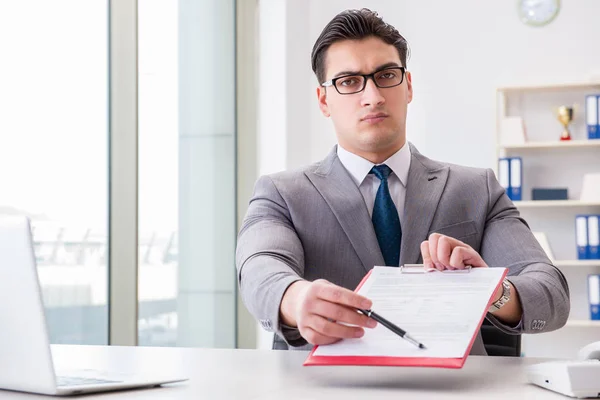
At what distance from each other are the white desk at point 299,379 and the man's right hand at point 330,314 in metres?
0.06

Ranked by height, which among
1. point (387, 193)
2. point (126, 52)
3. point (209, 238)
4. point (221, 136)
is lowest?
point (209, 238)

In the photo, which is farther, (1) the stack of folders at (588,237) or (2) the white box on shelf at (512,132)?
(2) the white box on shelf at (512,132)

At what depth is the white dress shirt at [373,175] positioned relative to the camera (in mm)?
1889

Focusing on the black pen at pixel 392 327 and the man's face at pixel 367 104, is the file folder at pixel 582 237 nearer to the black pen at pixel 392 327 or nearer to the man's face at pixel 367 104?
the man's face at pixel 367 104

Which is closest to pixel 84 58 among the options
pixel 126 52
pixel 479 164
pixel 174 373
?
pixel 126 52

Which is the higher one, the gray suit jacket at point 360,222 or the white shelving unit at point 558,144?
the white shelving unit at point 558,144

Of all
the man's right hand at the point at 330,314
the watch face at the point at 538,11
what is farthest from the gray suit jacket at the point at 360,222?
the watch face at the point at 538,11

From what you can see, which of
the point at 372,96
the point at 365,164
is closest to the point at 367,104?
the point at 372,96

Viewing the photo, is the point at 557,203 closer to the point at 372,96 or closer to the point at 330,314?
the point at 372,96

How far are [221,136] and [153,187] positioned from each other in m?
0.95

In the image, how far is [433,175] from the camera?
192 centimetres

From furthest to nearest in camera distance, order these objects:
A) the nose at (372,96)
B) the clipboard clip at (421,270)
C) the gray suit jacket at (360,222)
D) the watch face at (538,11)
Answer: the watch face at (538,11), the nose at (372,96), the gray suit jacket at (360,222), the clipboard clip at (421,270)

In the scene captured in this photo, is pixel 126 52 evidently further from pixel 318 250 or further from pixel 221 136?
pixel 318 250

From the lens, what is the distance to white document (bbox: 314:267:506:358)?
1.04 meters
